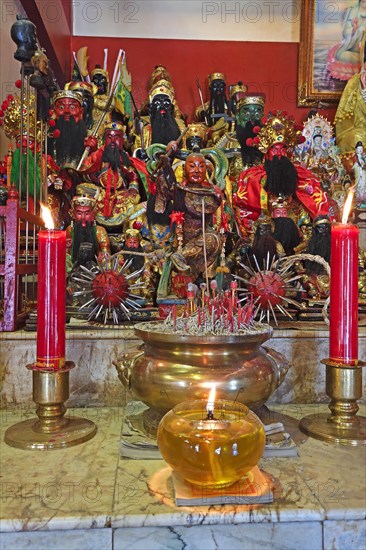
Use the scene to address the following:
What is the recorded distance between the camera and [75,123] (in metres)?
1.76

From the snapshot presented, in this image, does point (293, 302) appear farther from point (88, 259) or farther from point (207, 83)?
point (207, 83)

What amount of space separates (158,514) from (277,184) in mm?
1197

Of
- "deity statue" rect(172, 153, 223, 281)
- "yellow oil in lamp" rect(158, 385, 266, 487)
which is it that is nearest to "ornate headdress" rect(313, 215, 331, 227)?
"deity statue" rect(172, 153, 223, 281)

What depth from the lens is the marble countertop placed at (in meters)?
0.54

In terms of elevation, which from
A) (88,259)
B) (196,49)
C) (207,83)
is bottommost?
(88,259)

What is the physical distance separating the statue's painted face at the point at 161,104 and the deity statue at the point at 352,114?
84cm

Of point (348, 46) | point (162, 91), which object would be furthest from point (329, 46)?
point (162, 91)

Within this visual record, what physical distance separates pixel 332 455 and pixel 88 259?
0.81 m

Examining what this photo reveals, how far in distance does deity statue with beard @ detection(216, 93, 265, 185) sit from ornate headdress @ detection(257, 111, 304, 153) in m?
0.34

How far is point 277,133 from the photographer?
1.60 metres

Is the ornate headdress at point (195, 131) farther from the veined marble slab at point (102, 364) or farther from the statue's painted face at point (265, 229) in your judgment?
the veined marble slab at point (102, 364)

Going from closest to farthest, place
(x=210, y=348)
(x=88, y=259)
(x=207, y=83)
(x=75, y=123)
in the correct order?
(x=210, y=348), (x=88, y=259), (x=75, y=123), (x=207, y=83)

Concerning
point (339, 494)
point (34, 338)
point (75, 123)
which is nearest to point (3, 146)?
point (75, 123)

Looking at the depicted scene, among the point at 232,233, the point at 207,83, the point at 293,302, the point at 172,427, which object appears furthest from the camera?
the point at 207,83
